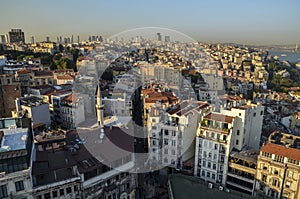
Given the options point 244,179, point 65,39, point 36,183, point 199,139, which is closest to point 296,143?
point 244,179

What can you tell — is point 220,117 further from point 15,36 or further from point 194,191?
point 15,36

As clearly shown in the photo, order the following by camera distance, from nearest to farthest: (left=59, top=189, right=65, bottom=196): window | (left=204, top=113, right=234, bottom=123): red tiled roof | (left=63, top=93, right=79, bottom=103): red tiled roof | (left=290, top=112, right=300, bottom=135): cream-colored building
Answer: (left=59, top=189, right=65, bottom=196): window
(left=204, top=113, right=234, bottom=123): red tiled roof
(left=63, top=93, right=79, bottom=103): red tiled roof
(left=290, top=112, right=300, bottom=135): cream-colored building

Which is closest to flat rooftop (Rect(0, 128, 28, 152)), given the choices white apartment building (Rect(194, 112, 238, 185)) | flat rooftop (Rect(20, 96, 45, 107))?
white apartment building (Rect(194, 112, 238, 185))

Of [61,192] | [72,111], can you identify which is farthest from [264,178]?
[72,111]

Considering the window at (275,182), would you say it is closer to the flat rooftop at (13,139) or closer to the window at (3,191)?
the flat rooftop at (13,139)

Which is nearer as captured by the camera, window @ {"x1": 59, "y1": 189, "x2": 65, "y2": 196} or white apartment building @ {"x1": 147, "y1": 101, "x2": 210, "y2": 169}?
window @ {"x1": 59, "y1": 189, "x2": 65, "y2": 196}

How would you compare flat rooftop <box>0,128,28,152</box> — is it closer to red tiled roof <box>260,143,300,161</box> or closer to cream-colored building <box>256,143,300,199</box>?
cream-colored building <box>256,143,300,199</box>
